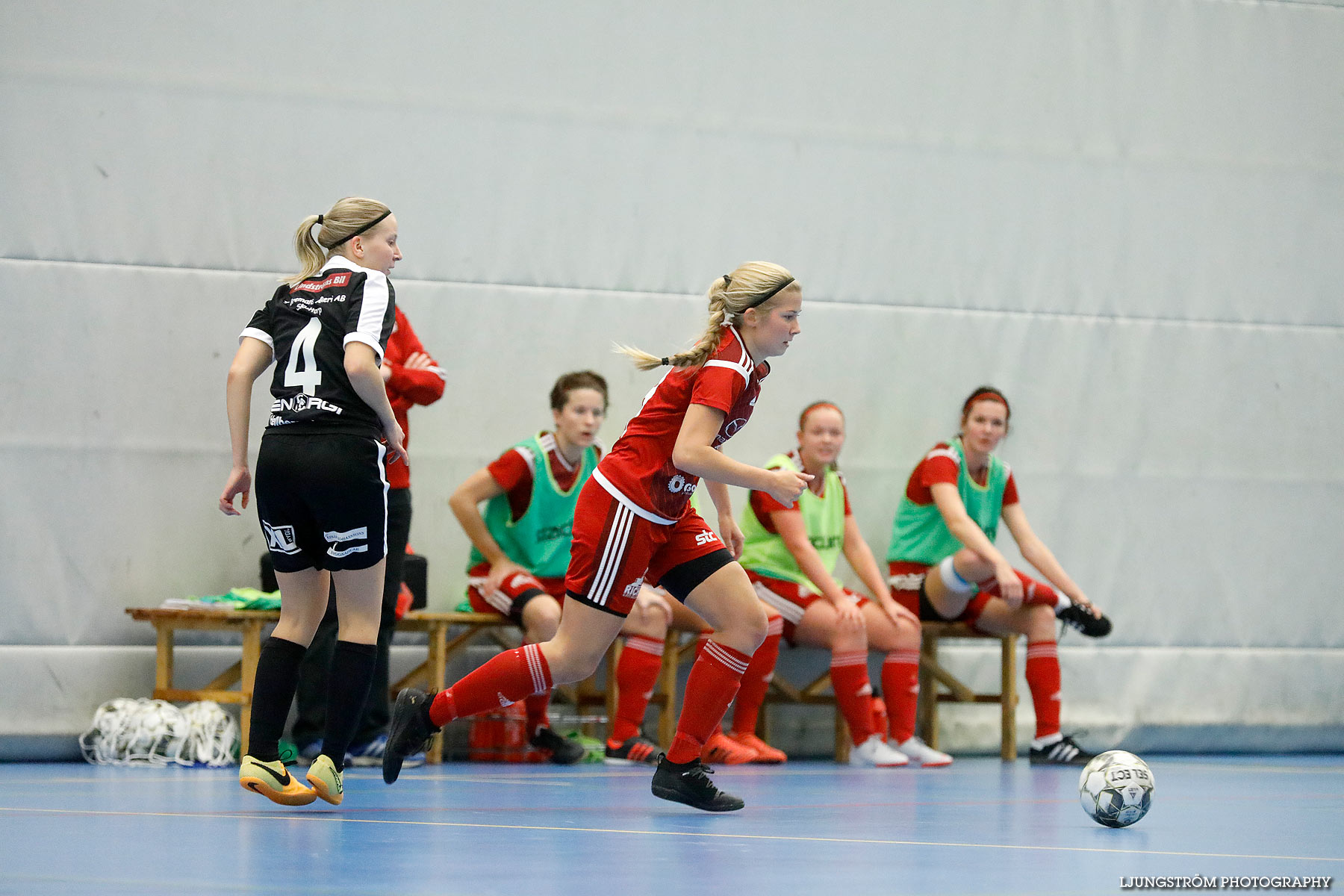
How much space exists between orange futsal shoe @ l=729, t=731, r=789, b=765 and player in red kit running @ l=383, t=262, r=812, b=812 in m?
2.17

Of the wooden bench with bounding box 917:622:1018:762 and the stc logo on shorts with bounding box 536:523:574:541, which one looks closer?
the stc logo on shorts with bounding box 536:523:574:541

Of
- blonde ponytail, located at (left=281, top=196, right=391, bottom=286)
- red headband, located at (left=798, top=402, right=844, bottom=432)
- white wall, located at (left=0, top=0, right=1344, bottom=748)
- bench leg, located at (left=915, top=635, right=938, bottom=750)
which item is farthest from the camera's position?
bench leg, located at (left=915, top=635, right=938, bottom=750)

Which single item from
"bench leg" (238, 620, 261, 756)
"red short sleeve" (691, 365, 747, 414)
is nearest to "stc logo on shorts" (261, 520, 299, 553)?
"red short sleeve" (691, 365, 747, 414)

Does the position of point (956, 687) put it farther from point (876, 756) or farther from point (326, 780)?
point (326, 780)

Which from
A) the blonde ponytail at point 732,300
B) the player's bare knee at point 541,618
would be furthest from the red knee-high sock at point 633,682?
the blonde ponytail at point 732,300

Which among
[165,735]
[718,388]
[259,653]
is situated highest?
[718,388]

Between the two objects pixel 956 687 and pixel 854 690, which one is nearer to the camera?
pixel 854 690

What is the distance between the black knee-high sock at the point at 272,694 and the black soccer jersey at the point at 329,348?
0.57 meters

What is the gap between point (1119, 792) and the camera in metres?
3.67

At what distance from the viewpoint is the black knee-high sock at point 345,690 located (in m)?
3.87

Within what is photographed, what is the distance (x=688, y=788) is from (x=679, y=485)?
A: 2.63 ft

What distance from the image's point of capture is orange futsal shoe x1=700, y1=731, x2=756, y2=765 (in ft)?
19.7

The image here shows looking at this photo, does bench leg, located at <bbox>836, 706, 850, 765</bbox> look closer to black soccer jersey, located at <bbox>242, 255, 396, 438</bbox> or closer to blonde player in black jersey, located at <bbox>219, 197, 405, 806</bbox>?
blonde player in black jersey, located at <bbox>219, 197, 405, 806</bbox>

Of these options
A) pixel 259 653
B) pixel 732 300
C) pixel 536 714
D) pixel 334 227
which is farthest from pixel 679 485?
pixel 536 714
